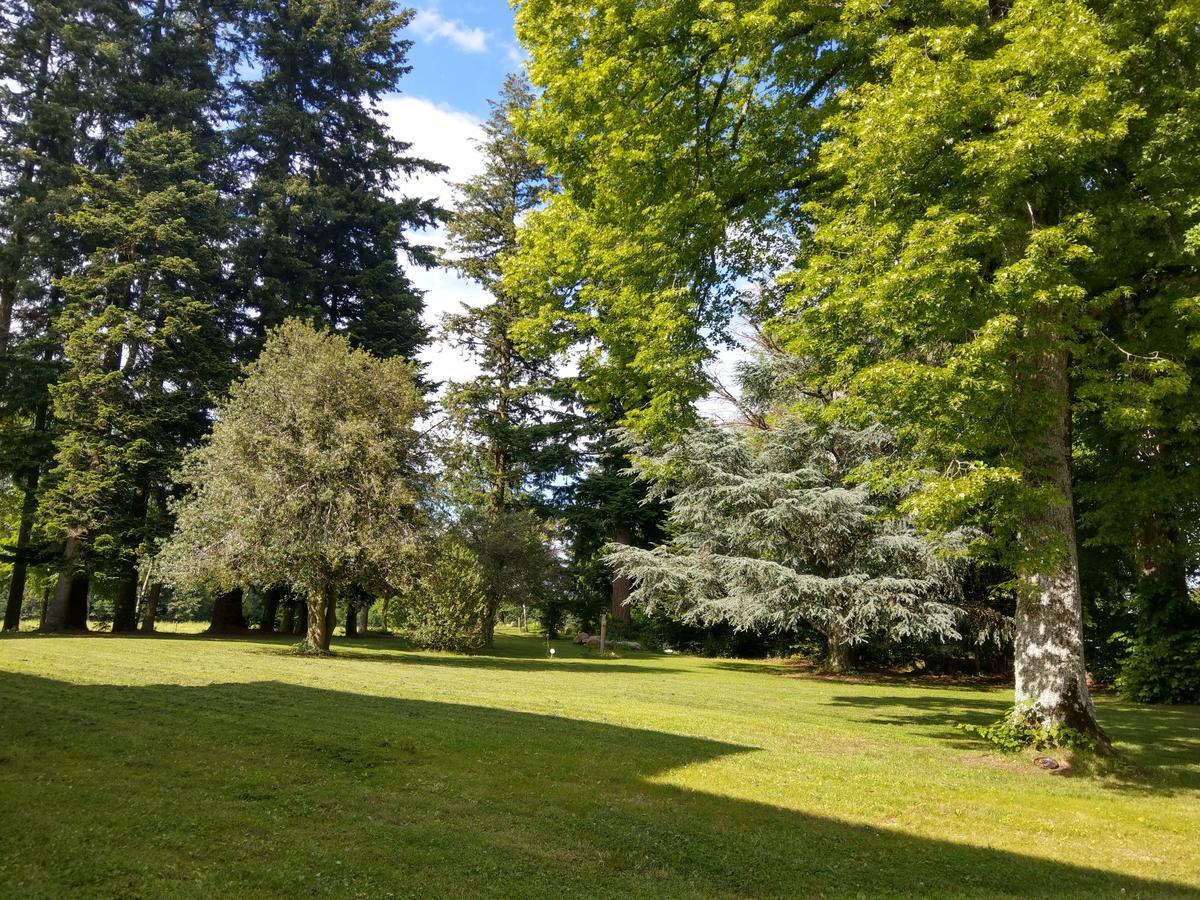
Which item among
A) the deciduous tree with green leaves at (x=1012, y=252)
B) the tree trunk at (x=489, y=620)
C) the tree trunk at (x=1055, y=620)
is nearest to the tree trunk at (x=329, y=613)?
the tree trunk at (x=489, y=620)

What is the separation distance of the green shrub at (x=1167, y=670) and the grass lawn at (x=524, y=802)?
7066mm

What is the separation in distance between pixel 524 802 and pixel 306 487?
13910 mm

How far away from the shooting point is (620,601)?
115ft

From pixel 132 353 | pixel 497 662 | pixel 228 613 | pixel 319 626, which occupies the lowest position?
pixel 497 662

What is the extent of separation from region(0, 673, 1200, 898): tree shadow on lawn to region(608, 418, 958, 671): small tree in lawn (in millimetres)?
12942

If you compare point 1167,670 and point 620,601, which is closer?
point 1167,670

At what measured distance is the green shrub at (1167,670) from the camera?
17656 mm

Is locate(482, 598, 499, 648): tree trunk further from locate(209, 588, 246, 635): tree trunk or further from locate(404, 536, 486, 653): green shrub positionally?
locate(209, 588, 246, 635): tree trunk

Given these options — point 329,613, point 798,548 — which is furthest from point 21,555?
point 798,548

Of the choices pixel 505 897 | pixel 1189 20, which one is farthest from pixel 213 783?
pixel 1189 20

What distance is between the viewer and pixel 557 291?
11602mm

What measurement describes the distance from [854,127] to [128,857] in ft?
29.0

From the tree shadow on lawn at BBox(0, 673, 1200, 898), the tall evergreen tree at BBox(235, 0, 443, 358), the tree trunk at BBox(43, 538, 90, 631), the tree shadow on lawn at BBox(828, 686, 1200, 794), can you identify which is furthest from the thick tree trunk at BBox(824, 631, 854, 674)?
the tree trunk at BBox(43, 538, 90, 631)

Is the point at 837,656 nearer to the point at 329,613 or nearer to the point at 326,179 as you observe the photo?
the point at 329,613
